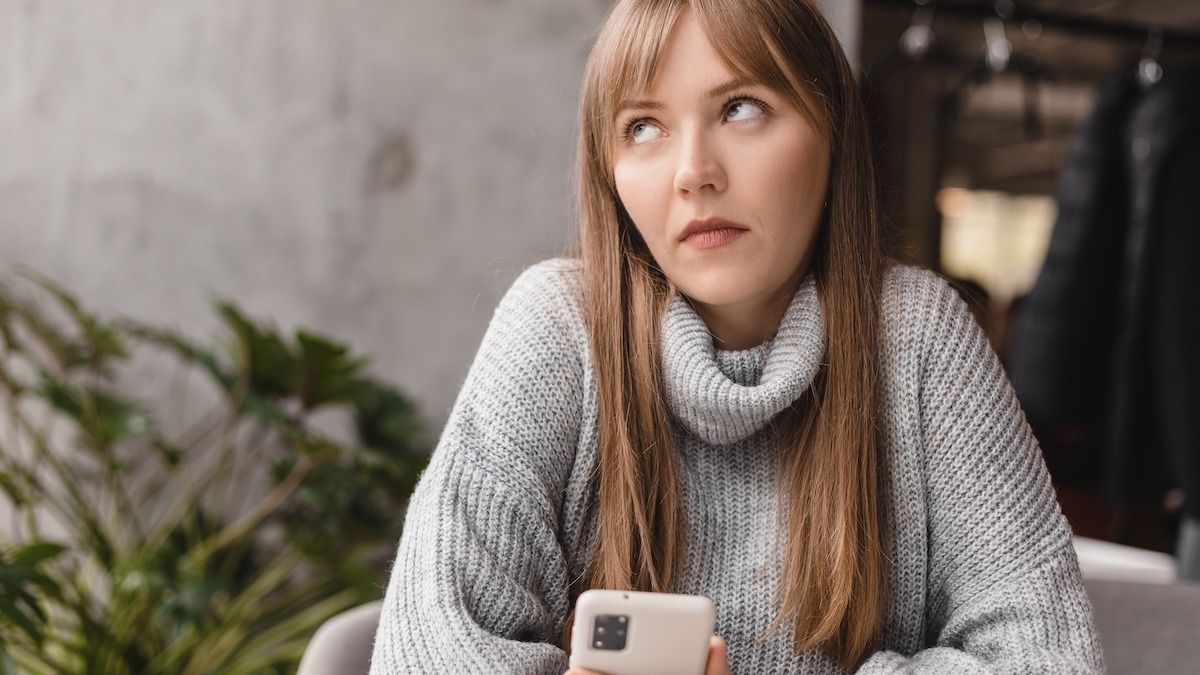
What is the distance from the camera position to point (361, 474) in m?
2.08

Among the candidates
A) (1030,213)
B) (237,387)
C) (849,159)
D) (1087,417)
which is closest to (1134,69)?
(1087,417)

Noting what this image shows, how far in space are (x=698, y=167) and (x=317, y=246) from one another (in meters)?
1.43

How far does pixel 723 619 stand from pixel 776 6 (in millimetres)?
613

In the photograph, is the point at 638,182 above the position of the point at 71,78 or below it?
below

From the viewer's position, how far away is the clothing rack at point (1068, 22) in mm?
2953

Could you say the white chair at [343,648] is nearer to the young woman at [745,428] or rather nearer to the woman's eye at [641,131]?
the young woman at [745,428]

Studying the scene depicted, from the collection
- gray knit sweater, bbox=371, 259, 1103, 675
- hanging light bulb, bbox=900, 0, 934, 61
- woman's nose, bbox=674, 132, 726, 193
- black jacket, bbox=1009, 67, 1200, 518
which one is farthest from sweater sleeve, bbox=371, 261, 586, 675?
hanging light bulb, bbox=900, 0, 934, 61

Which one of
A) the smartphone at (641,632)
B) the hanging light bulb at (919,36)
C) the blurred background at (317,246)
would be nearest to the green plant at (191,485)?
the blurred background at (317,246)

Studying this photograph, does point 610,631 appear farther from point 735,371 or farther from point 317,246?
point 317,246

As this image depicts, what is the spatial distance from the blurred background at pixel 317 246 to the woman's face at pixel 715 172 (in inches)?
30.6

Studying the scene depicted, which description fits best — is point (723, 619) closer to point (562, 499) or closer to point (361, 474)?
point (562, 499)

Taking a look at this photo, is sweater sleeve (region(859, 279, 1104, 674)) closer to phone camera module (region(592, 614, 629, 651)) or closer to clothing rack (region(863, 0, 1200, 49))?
phone camera module (region(592, 614, 629, 651))

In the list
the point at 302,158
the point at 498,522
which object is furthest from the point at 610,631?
the point at 302,158

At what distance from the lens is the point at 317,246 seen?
2322mm
